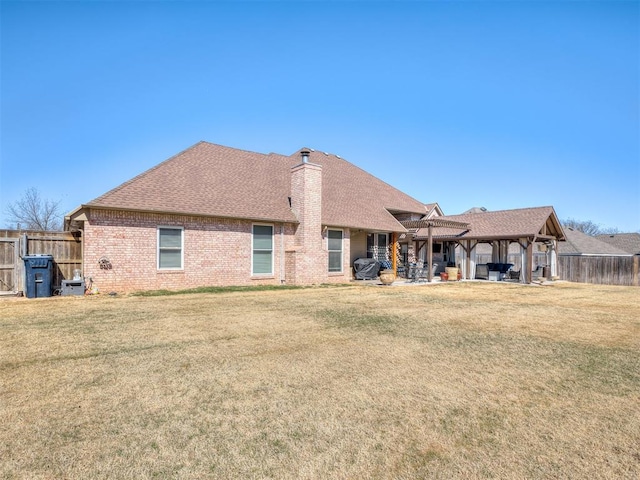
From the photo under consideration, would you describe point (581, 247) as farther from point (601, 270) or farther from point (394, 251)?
point (394, 251)

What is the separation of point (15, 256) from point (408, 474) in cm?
1394

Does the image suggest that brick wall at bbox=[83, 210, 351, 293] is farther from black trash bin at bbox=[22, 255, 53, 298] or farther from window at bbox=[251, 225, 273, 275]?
black trash bin at bbox=[22, 255, 53, 298]

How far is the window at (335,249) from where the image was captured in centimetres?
1761

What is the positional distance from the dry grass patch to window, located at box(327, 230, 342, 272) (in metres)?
10.4

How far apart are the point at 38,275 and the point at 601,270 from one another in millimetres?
27698

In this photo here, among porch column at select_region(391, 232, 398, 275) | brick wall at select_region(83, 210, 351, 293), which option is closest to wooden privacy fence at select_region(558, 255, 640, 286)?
porch column at select_region(391, 232, 398, 275)

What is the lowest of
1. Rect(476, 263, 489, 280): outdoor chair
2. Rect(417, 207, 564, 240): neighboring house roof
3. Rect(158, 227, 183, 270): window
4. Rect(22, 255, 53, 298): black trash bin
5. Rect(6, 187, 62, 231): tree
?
Rect(476, 263, 489, 280): outdoor chair

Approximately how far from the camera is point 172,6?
39.1ft

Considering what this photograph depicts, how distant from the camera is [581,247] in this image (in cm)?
3203

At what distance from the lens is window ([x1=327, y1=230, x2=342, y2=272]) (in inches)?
693

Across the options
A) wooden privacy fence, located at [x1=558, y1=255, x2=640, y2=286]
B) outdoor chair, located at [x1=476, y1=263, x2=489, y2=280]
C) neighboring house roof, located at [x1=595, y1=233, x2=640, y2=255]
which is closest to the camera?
wooden privacy fence, located at [x1=558, y1=255, x2=640, y2=286]

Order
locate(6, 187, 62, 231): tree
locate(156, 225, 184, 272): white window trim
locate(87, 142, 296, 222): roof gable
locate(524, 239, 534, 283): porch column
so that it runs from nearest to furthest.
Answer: locate(87, 142, 296, 222): roof gable → locate(156, 225, 184, 272): white window trim → locate(524, 239, 534, 283): porch column → locate(6, 187, 62, 231): tree

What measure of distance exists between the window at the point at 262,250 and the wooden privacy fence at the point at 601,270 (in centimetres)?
1898

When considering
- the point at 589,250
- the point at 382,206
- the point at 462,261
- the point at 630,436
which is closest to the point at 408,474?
the point at 630,436
